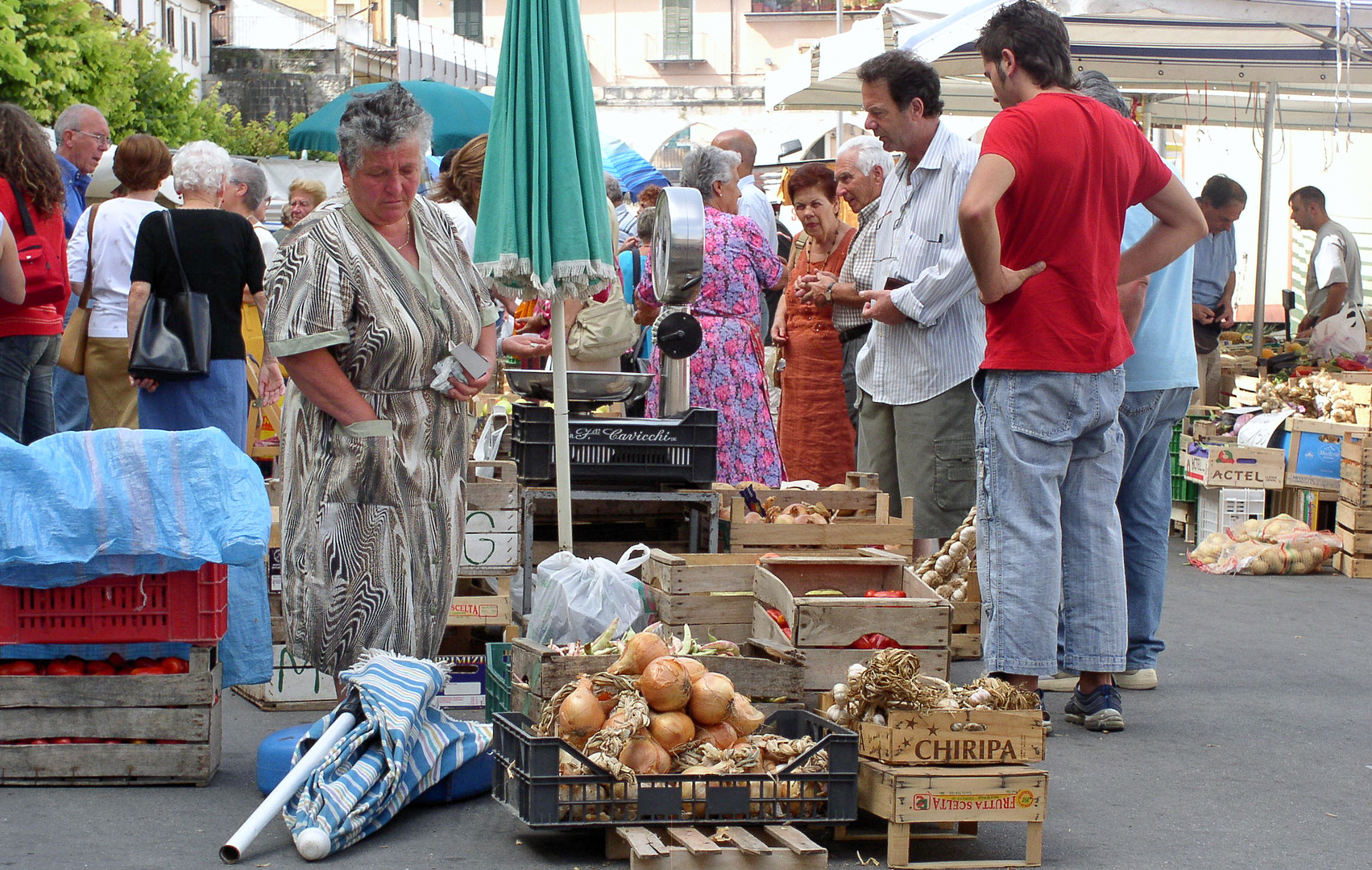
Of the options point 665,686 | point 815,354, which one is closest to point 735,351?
point 815,354

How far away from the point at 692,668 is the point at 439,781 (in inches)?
30.6

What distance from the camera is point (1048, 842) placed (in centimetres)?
372

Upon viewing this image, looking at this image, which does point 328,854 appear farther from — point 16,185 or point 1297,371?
point 1297,371

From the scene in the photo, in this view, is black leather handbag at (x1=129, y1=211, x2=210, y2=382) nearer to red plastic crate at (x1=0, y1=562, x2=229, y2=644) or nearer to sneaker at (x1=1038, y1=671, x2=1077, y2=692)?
red plastic crate at (x1=0, y1=562, x2=229, y2=644)

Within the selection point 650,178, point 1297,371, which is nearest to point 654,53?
point 650,178

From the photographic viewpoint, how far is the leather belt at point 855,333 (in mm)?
6848

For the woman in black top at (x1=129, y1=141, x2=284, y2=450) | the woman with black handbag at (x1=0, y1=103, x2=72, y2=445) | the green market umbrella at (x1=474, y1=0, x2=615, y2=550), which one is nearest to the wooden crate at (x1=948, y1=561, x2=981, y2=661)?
the green market umbrella at (x1=474, y1=0, x2=615, y2=550)

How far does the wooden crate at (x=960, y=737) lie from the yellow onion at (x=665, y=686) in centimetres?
49

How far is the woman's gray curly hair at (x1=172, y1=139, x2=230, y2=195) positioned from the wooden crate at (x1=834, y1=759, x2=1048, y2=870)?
4287 millimetres

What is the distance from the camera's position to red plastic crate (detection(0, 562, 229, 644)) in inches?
161

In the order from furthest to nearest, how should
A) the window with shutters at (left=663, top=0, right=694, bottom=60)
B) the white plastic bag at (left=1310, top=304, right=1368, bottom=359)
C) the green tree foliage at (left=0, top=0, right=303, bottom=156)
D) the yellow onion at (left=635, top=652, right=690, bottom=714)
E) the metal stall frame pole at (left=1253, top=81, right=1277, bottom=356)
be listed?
the window with shutters at (left=663, top=0, right=694, bottom=60), the green tree foliage at (left=0, top=0, right=303, bottom=156), the metal stall frame pole at (left=1253, top=81, right=1277, bottom=356), the white plastic bag at (left=1310, top=304, right=1368, bottom=359), the yellow onion at (left=635, top=652, right=690, bottom=714)

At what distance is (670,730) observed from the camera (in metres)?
3.66

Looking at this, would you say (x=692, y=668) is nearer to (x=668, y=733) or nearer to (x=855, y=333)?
(x=668, y=733)

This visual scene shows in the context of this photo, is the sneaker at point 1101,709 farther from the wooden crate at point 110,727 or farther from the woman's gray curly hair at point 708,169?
the woman's gray curly hair at point 708,169
